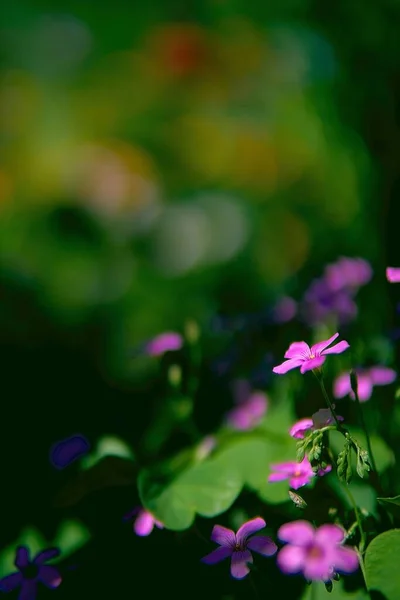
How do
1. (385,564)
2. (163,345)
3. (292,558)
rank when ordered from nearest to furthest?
(292,558) < (385,564) < (163,345)

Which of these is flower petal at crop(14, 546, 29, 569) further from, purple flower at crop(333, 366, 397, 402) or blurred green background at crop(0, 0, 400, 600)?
purple flower at crop(333, 366, 397, 402)

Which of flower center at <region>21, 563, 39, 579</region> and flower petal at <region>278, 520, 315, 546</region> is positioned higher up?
flower petal at <region>278, 520, 315, 546</region>

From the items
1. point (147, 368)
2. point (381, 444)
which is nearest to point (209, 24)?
point (147, 368)

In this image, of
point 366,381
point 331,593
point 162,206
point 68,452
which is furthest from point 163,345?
point 162,206

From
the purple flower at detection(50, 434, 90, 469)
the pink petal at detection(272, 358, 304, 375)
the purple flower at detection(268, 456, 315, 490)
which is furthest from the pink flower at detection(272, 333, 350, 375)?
the purple flower at detection(50, 434, 90, 469)

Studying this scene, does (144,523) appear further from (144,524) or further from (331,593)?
(331,593)

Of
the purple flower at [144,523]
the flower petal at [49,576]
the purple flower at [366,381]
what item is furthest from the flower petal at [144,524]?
the purple flower at [366,381]

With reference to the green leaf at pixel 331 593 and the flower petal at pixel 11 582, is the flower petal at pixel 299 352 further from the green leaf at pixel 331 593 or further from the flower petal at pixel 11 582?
the flower petal at pixel 11 582
